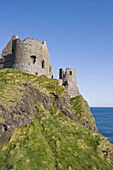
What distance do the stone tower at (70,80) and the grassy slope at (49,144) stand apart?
751 inches

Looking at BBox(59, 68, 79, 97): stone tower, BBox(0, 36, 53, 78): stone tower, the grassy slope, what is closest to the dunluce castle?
BBox(0, 36, 53, 78): stone tower

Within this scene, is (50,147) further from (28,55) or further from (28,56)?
(28,55)

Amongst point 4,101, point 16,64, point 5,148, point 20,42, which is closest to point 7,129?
point 5,148

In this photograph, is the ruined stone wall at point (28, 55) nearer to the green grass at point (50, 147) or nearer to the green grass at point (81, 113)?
the green grass at point (81, 113)

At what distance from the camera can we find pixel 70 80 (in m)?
49.7

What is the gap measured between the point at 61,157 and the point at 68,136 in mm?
5148

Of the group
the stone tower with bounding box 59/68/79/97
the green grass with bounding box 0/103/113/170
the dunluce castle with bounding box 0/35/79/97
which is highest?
the dunluce castle with bounding box 0/35/79/97

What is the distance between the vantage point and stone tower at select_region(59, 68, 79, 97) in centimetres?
→ 4906

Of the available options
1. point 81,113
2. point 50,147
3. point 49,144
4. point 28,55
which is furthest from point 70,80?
point 50,147

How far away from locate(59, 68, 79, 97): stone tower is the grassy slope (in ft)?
62.6

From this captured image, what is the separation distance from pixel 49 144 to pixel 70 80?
29921 mm

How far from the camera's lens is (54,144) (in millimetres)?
21797

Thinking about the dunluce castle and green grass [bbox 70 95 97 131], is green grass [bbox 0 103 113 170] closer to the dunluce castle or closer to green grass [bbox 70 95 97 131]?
green grass [bbox 70 95 97 131]

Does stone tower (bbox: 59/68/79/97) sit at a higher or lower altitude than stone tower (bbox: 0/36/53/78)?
lower
